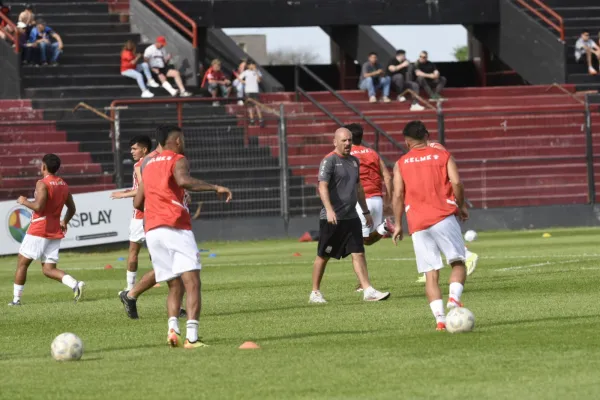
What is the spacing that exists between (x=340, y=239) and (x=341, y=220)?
0.74 ft

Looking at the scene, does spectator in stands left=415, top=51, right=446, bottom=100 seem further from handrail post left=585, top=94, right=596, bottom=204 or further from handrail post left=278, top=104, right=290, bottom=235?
handrail post left=278, top=104, right=290, bottom=235

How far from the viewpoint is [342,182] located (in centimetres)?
1623

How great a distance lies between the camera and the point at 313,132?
35.2 meters

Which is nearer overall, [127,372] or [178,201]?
Result: [127,372]

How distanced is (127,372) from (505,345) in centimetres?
302

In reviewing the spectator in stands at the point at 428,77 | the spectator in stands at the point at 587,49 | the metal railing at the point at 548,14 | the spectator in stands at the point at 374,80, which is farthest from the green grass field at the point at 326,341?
the metal railing at the point at 548,14

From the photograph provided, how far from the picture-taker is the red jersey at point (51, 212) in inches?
709

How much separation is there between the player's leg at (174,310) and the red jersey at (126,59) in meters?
25.5

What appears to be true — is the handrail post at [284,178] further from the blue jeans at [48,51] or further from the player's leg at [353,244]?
the player's leg at [353,244]

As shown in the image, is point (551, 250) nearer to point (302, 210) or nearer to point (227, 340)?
point (302, 210)

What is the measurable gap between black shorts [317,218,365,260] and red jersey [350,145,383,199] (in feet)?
7.39

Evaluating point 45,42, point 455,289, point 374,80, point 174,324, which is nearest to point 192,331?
point 174,324

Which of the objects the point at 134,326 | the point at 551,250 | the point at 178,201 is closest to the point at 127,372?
the point at 178,201

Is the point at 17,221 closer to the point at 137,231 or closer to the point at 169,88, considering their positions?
the point at 169,88
